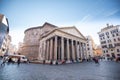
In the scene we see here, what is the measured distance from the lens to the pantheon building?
1023 inches

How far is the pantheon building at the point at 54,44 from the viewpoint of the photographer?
25981 mm

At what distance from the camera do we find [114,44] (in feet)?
126

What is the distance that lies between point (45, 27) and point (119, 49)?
35.9 m

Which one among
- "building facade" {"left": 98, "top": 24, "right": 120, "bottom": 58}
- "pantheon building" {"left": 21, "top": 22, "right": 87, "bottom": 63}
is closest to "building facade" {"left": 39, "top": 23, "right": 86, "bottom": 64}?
"pantheon building" {"left": 21, "top": 22, "right": 87, "bottom": 63}

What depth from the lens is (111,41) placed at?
39.8 metres

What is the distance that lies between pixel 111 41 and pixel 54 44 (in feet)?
92.1

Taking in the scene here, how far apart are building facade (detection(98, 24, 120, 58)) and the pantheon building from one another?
10803 millimetres

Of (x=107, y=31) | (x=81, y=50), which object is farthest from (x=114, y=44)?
(x=81, y=50)

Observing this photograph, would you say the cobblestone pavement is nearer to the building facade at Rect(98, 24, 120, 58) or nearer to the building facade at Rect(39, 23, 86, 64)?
the building facade at Rect(39, 23, 86, 64)

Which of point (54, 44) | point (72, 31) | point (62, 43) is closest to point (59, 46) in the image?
point (54, 44)

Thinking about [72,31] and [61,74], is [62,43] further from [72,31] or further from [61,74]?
[61,74]

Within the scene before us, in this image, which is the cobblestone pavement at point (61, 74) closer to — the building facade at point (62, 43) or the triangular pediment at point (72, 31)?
the building facade at point (62, 43)

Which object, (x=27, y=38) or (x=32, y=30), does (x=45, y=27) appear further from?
(x=27, y=38)

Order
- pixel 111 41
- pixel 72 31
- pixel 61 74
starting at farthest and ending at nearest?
pixel 111 41 → pixel 72 31 → pixel 61 74
